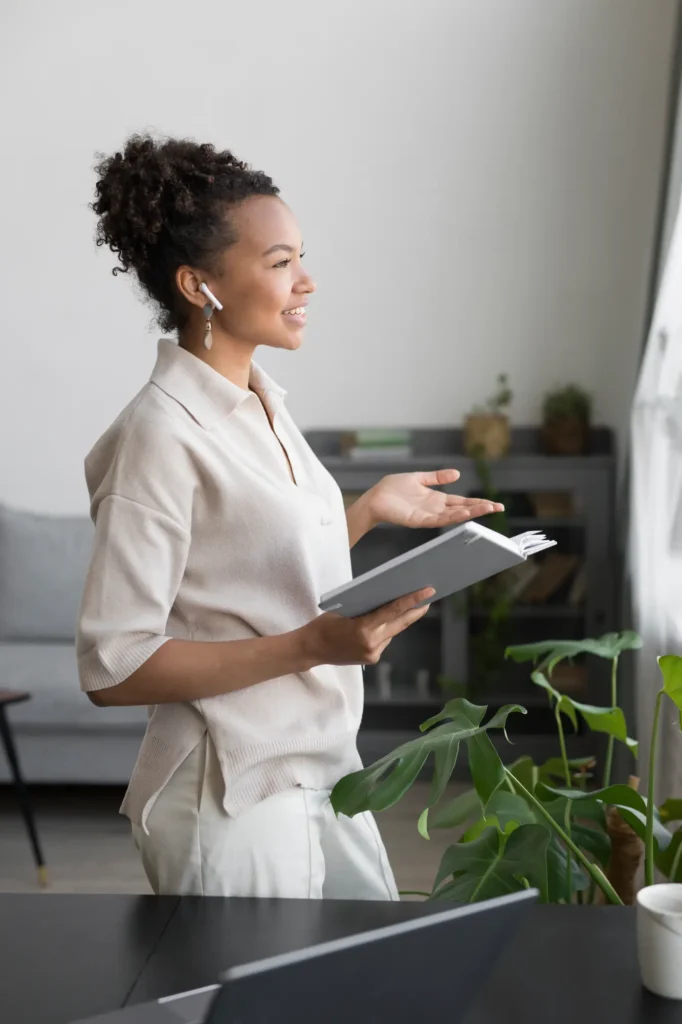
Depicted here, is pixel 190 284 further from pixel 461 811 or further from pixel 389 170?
pixel 389 170

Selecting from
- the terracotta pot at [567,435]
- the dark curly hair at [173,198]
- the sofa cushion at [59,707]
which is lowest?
the sofa cushion at [59,707]

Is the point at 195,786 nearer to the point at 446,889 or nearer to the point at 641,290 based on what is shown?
the point at 446,889

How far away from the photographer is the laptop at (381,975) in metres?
0.66

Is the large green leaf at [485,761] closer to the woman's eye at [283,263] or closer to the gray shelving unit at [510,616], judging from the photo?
the woman's eye at [283,263]

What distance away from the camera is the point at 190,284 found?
59.4 inches

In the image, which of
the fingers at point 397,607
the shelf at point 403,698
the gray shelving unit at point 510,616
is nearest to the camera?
the fingers at point 397,607

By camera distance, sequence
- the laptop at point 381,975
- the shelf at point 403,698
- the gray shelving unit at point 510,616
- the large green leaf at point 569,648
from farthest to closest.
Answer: the shelf at point 403,698
the gray shelving unit at point 510,616
the large green leaf at point 569,648
the laptop at point 381,975

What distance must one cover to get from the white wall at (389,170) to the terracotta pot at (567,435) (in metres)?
0.23

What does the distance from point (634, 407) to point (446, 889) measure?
2.71 meters

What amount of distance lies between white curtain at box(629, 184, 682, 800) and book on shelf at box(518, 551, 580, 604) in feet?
1.56

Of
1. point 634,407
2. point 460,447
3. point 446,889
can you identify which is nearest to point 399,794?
point 446,889

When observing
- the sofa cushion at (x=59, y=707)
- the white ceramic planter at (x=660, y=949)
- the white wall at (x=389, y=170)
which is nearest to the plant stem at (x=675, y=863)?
the white ceramic planter at (x=660, y=949)

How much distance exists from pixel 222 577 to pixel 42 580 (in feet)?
10.1

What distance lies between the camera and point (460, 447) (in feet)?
14.8
